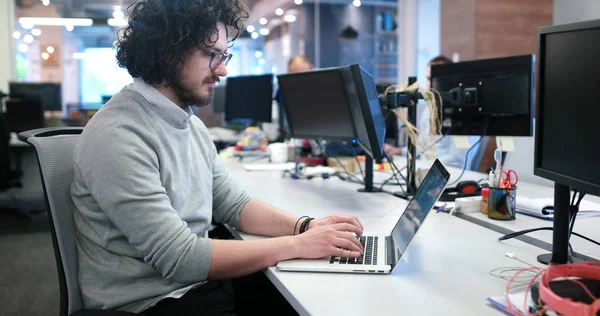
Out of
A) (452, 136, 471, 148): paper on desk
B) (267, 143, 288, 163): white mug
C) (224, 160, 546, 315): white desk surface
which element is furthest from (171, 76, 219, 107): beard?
(267, 143, 288, 163): white mug

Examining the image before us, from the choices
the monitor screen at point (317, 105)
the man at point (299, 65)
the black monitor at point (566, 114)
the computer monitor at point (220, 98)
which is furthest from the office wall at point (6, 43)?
the black monitor at point (566, 114)

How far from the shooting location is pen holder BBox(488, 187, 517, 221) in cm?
159

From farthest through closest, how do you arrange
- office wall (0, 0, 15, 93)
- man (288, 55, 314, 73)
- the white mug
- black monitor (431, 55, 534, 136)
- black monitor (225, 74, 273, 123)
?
office wall (0, 0, 15, 93)
man (288, 55, 314, 73)
black monitor (225, 74, 273, 123)
the white mug
black monitor (431, 55, 534, 136)

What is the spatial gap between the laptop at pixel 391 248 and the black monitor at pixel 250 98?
2.45 m

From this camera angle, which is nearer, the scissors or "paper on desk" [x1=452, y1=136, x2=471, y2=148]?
the scissors

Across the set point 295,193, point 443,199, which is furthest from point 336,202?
point 443,199

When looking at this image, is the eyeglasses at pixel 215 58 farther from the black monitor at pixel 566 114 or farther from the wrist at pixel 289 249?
the black monitor at pixel 566 114

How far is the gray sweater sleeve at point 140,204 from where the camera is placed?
1.12 meters

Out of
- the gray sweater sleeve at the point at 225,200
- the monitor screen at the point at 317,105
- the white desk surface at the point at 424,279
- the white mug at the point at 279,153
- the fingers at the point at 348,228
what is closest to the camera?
the white desk surface at the point at 424,279

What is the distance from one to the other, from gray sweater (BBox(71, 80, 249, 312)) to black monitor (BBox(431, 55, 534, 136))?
1.16 meters

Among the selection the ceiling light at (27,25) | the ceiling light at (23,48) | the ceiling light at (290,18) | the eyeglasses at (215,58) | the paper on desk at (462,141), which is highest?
the ceiling light at (290,18)

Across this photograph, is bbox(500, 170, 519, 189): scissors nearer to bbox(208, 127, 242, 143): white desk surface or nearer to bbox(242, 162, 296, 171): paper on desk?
bbox(242, 162, 296, 171): paper on desk

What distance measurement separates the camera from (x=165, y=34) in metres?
1.29

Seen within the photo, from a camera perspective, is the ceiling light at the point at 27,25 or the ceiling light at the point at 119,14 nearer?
the ceiling light at the point at 119,14
